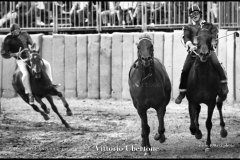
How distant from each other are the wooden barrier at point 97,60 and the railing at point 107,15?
2.89 feet

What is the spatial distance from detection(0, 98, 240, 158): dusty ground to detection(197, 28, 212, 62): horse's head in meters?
1.61

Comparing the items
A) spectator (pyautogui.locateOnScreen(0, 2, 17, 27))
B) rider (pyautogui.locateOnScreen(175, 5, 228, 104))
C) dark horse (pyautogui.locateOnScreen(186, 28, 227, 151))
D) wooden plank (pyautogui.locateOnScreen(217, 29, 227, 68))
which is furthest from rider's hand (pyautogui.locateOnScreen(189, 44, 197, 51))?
spectator (pyautogui.locateOnScreen(0, 2, 17, 27))

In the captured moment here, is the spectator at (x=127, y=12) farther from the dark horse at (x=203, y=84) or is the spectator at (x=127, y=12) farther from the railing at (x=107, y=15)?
the dark horse at (x=203, y=84)

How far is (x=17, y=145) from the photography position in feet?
40.2

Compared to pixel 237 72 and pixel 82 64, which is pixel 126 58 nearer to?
pixel 82 64

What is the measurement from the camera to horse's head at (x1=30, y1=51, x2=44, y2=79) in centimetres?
1497

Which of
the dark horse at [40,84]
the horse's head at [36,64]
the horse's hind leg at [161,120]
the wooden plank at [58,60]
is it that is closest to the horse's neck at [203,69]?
the horse's hind leg at [161,120]

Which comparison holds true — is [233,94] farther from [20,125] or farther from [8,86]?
[8,86]

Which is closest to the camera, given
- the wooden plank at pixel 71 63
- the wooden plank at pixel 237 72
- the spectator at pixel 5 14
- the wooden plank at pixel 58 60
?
the wooden plank at pixel 237 72

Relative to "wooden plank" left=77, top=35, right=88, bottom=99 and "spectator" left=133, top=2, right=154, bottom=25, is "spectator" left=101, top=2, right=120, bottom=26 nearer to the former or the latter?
"spectator" left=133, top=2, right=154, bottom=25

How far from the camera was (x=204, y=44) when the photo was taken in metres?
10.8

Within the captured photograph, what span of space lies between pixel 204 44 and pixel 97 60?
8.76 metres

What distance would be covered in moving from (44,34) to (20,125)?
644 cm

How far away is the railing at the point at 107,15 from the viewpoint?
1802 centimetres
